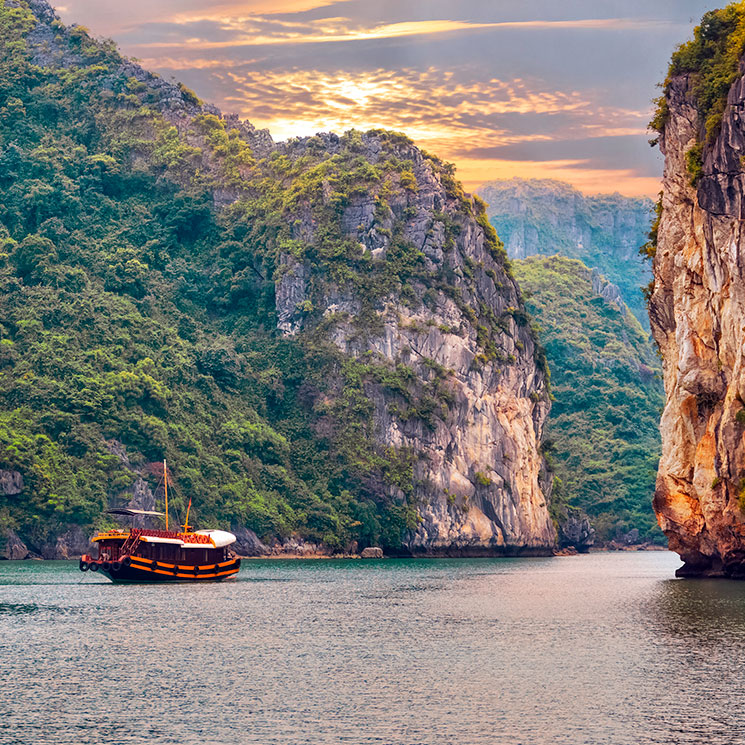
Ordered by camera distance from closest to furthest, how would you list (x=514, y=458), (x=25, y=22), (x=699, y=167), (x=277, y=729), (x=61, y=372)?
(x=277, y=729), (x=699, y=167), (x=61, y=372), (x=514, y=458), (x=25, y=22)

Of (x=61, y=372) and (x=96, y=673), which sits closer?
(x=96, y=673)

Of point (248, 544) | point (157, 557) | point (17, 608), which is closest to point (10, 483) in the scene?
point (248, 544)

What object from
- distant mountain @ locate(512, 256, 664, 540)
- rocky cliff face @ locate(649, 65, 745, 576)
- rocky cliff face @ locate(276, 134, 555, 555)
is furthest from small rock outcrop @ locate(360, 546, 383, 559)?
rocky cliff face @ locate(649, 65, 745, 576)

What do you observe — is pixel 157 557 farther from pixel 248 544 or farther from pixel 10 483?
pixel 248 544

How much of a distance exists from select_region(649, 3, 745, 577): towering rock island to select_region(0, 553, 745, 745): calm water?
5.15 meters

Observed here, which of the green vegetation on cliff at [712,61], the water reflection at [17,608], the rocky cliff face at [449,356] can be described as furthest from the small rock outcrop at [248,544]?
the green vegetation on cliff at [712,61]

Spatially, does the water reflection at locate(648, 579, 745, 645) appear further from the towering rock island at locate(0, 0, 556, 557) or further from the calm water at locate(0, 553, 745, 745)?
the towering rock island at locate(0, 0, 556, 557)

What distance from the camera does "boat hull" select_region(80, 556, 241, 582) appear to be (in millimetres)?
74000

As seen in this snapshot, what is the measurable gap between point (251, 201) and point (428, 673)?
364ft

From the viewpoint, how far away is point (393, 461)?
121250 mm

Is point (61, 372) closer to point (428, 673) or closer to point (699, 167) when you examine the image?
point (699, 167)

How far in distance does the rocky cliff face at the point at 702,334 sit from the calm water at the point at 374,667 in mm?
4816

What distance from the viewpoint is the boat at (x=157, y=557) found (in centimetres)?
7400

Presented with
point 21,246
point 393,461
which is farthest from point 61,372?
point 393,461
